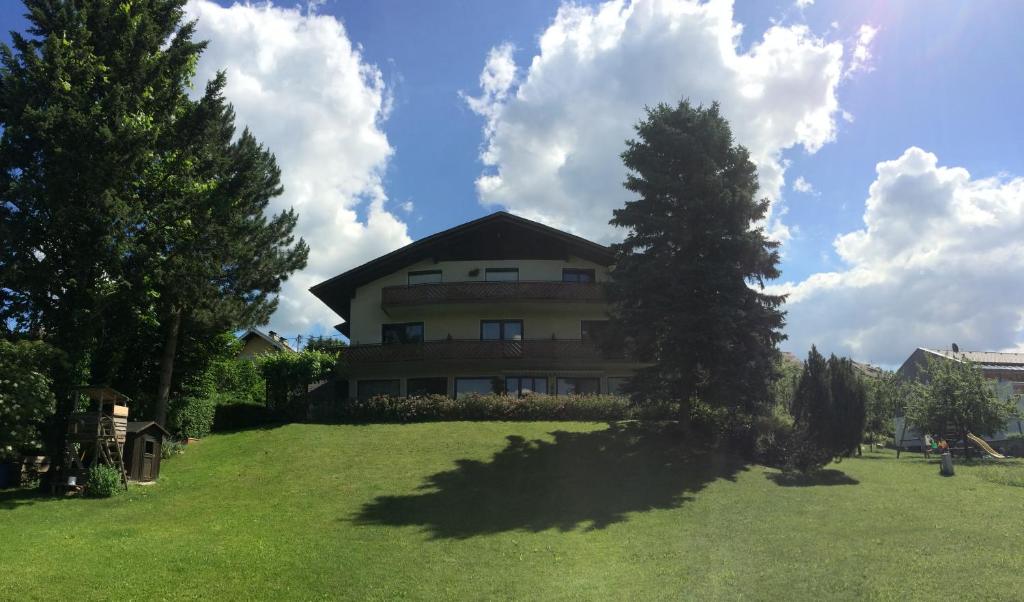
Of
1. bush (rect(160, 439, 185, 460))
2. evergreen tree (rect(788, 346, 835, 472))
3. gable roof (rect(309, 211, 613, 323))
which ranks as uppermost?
gable roof (rect(309, 211, 613, 323))

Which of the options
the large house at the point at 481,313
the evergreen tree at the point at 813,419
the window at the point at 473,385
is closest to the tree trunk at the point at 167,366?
the large house at the point at 481,313

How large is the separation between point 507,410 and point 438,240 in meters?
11.4

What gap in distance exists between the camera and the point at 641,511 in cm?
1501

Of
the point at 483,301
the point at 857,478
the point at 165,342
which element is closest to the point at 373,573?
the point at 857,478

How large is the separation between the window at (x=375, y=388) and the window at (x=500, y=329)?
5.35 m

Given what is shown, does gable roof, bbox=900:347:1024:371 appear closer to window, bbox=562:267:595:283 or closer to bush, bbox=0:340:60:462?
window, bbox=562:267:595:283

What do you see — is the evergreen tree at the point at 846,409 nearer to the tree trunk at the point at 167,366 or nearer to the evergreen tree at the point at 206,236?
the evergreen tree at the point at 206,236

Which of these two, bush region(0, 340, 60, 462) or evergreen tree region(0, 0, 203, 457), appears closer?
bush region(0, 340, 60, 462)

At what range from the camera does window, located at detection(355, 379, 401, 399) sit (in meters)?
34.0

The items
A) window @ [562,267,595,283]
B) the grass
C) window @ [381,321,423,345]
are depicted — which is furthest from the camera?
window @ [562,267,595,283]

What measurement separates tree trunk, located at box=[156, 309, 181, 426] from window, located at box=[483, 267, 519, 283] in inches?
633

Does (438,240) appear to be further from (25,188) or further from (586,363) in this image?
(25,188)

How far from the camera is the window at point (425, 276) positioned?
3528cm

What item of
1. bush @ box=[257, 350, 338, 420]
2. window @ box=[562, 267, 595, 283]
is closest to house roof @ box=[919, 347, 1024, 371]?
window @ box=[562, 267, 595, 283]
